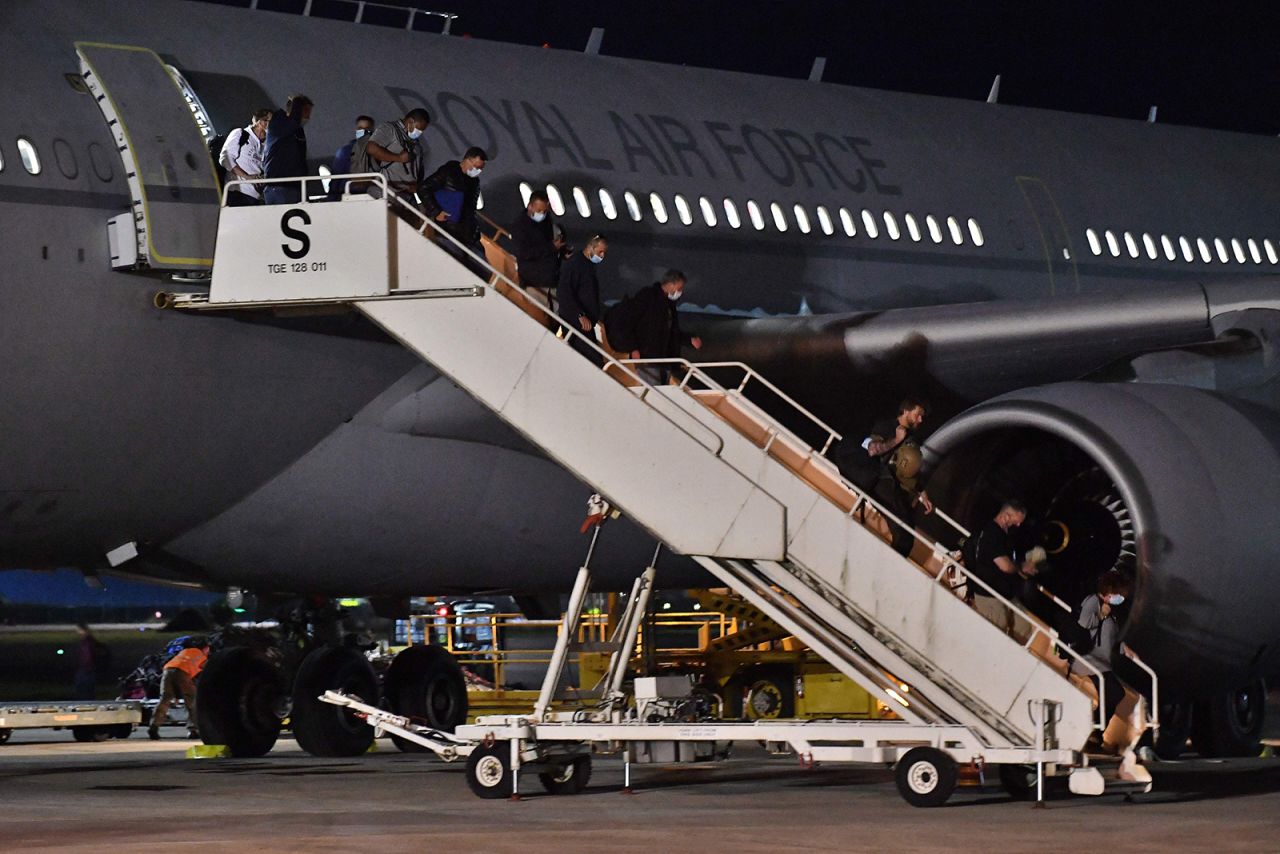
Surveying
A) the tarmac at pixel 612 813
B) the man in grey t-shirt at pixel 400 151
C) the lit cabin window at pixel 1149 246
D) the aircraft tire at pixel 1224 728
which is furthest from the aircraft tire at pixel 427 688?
the lit cabin window at pixel 1149 246

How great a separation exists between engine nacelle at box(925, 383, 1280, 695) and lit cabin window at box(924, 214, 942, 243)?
4.03 m

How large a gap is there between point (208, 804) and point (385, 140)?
3.75 meters

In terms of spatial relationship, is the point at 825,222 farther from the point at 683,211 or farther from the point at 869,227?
the point at 683,211

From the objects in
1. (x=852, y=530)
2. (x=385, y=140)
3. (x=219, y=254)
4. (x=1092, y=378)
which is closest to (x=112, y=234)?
(x=219, y=254)

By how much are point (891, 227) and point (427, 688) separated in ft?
16.0

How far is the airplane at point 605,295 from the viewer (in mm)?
11984

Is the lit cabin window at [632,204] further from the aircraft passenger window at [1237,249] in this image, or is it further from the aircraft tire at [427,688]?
the aircraft passenger window at [1237,249]

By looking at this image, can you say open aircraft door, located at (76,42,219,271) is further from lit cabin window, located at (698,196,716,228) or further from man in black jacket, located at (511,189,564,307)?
lit cabin window, located at (698,196,716,228)

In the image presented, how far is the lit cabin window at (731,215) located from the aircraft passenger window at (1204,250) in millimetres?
5718

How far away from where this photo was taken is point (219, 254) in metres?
11.7

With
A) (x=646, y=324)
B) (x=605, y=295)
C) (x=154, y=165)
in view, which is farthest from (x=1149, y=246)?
(x=154, y=165)

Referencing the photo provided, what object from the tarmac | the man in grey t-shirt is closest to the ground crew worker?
the tarmac

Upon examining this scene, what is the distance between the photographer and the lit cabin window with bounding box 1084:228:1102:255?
1802 cm

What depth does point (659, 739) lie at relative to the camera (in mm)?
11695
